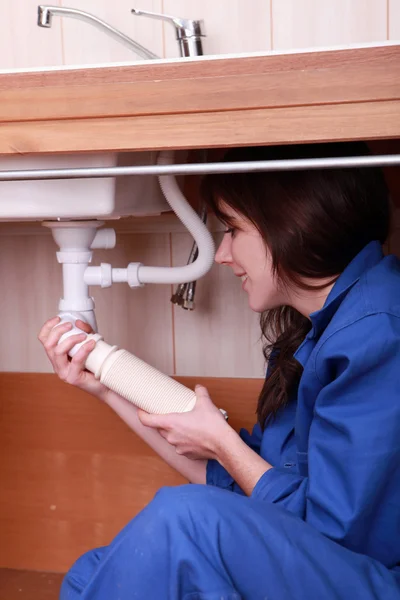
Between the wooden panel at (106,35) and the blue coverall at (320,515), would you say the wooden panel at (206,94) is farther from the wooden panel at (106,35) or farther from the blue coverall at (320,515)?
the wooden panel at (106,35)

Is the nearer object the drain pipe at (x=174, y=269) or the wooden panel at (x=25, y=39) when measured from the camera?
the drain pipe at (x=174, y=269)

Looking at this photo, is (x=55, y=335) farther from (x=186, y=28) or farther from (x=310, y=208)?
(x=186, y=28)

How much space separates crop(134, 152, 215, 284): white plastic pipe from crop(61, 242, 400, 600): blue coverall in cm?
32

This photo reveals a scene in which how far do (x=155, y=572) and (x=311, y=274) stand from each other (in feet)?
1.32

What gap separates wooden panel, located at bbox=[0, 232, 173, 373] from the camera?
1.42 metres

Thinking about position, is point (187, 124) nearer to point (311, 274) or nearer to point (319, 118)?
point (319, 118)

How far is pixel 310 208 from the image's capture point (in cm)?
86

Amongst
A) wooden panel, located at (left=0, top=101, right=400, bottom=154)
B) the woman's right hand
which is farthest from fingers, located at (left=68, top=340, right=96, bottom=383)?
wooden panel, located at (left=0, top=101, right=400, bottom=154)

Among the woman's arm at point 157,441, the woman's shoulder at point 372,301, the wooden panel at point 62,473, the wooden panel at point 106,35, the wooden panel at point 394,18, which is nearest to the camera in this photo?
the woman's shoulder at point 372,301

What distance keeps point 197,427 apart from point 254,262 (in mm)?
224

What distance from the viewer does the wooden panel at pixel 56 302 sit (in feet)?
4.67

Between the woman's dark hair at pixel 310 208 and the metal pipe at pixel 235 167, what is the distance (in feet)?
0.50

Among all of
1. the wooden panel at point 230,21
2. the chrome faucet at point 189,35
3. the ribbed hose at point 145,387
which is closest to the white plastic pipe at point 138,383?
the ribbed hose at point 145,387

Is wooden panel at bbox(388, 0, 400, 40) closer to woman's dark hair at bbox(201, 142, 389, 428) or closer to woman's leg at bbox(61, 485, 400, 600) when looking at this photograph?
woman's dark hair at bbox(201, 142, 389, 428)
